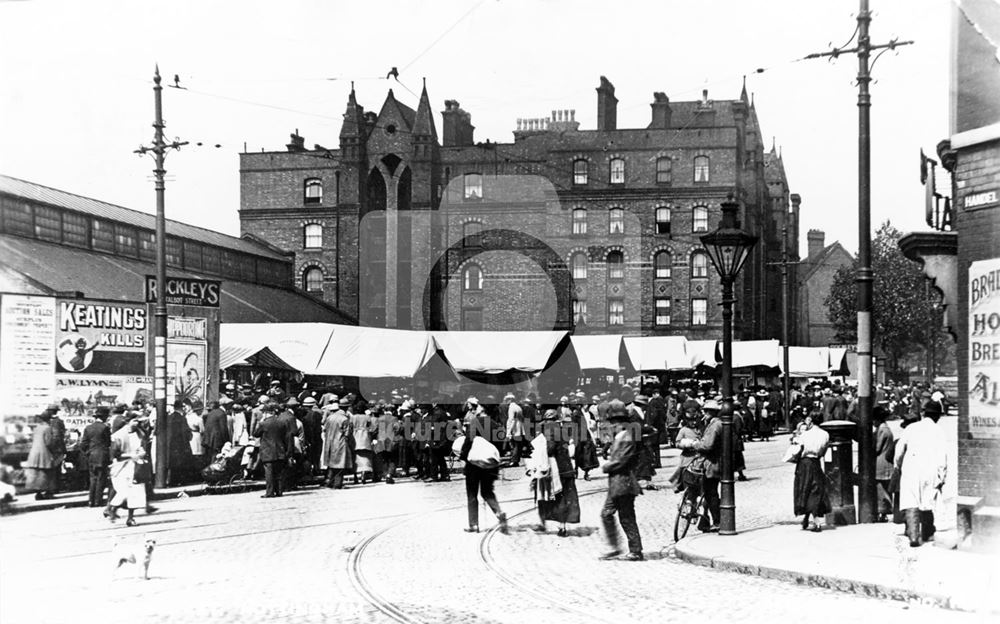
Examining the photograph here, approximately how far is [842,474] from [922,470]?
2.90 m

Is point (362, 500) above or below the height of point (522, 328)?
below

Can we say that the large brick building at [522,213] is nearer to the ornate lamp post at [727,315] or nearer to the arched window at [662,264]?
the arched window at [662,264]

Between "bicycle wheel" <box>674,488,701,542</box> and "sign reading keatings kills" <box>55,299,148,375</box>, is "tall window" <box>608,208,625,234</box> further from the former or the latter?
"bicycle wheel" <box>674,488,701,542</box>

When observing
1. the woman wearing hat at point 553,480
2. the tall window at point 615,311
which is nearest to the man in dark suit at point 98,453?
the woman wearing hat at point 553,480

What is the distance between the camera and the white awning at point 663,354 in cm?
4003

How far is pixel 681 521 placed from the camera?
1411 centimetres

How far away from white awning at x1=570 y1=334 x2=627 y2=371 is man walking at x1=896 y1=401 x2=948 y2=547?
2132cm

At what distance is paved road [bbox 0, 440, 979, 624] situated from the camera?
8266mm

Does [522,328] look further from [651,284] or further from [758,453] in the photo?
[758,453]

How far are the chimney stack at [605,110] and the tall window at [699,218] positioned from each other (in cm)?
602

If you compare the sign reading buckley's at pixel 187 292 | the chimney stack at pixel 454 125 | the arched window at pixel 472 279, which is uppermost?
the chimney stack at pixel 454 125

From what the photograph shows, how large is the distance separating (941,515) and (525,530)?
19.7ft

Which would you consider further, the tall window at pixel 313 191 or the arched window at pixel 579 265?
the tall window at pixel 313 191

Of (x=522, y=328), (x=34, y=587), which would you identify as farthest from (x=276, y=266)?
(x=34, y=587)
